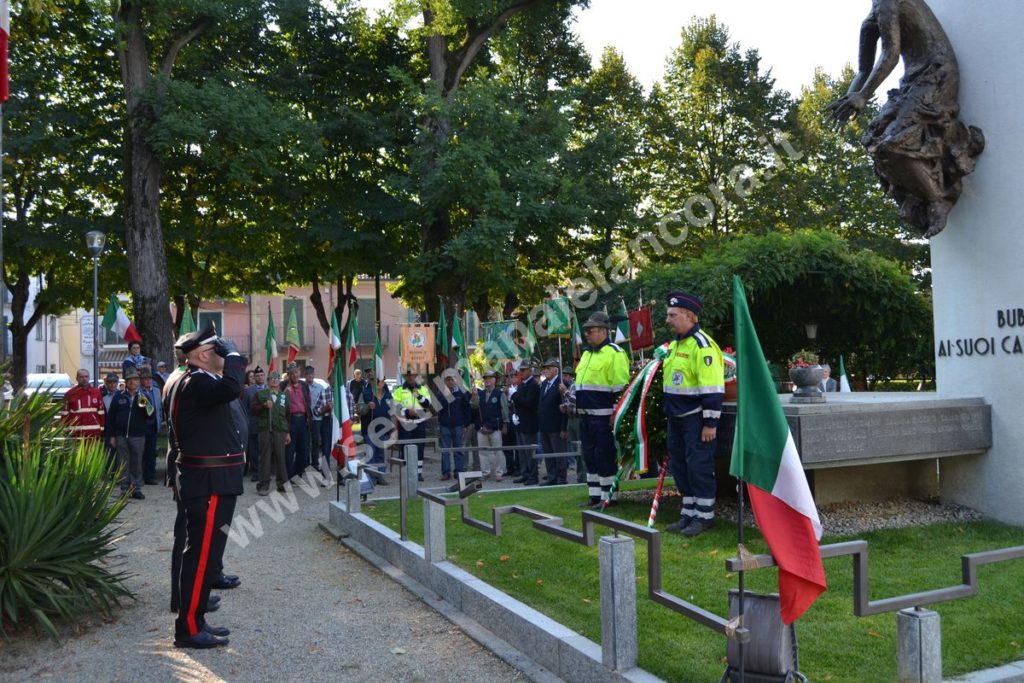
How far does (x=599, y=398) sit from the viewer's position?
9.20 m

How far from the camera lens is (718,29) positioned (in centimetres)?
3831

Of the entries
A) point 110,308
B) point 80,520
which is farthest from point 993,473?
point 110,308

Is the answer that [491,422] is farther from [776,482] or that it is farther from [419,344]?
[776,482]

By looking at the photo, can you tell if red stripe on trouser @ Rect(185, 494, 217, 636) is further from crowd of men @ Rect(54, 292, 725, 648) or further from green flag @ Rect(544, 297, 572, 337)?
green flag @ Rect(544, 297, 572, 337)

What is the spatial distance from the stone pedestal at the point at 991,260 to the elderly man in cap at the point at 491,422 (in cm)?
966

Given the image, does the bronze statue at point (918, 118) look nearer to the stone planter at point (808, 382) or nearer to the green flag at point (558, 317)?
the stone planter at point (808, 382)

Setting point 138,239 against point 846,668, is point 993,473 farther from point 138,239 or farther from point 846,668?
point 138,239

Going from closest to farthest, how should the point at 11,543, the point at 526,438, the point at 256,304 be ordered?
1. the point at 11,543
2. the point at 526,438
3. the point at 256,304

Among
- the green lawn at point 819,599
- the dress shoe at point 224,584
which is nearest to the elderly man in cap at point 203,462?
the dress shoe at point 224,584

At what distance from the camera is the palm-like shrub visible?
20.3ft

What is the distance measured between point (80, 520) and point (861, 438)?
237 inches

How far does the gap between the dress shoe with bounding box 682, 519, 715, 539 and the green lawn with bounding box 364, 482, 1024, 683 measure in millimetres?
89

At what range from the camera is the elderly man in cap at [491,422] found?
55.9 ft

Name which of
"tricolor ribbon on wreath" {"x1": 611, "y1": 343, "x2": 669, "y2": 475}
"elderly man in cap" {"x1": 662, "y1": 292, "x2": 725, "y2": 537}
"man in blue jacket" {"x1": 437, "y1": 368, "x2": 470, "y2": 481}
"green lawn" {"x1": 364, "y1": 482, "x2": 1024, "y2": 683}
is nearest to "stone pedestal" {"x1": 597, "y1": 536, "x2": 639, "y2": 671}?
"green lawn" {"x1": 364, "y1": 482, "x2": 1024, "y2": 683}
